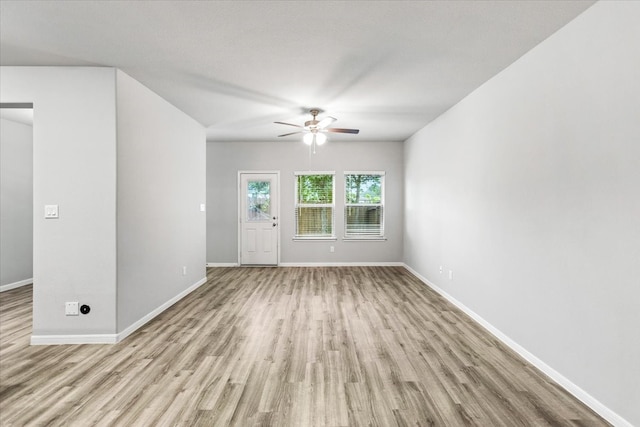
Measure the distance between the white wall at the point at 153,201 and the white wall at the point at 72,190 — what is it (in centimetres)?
12

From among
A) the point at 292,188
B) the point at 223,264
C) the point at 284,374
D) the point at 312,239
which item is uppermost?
the point at 292,188

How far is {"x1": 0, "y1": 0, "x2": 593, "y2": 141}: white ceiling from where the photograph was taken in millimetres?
2311

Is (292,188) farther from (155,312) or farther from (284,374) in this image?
(284,374)

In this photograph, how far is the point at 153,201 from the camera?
398 cm

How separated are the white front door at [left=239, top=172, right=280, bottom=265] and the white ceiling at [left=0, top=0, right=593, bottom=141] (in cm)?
306

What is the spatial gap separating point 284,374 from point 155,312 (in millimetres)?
2229

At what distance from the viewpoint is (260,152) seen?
7.25m

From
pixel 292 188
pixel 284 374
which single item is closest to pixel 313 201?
pixel 292 188

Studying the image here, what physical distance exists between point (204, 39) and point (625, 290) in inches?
137

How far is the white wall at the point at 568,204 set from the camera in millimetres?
1959

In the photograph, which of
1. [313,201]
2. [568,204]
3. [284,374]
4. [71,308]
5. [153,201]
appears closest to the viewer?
[568,204]

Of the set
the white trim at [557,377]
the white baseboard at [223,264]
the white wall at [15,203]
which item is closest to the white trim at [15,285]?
the white wall at [15,203]

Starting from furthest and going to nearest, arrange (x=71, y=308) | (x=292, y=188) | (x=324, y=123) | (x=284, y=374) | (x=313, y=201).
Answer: (x=313, y=201)
(x=292, y=188)
(x=324, y=123)
(x=71, y=308)
(x=284, y=374)

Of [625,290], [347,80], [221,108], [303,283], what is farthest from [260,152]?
[625,290]
